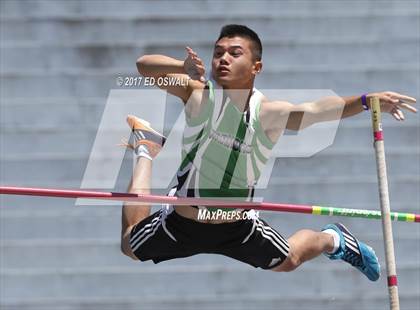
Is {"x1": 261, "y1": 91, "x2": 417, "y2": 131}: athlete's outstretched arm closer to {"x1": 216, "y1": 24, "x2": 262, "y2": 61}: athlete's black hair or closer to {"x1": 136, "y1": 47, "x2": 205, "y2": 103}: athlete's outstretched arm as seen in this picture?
{"x1": 216, "y1": 24, "x2": 262, "y2": 61}: athlete's black hair

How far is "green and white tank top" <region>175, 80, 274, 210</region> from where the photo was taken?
23.1 feet

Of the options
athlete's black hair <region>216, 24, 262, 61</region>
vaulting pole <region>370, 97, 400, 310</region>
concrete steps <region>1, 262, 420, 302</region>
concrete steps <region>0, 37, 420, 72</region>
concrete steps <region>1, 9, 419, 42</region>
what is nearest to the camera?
vaulting pole <region>370, 97, 400, 310</region>

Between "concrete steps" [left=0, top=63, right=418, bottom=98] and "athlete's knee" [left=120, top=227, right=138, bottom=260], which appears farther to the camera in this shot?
"concrete steps" [left=0, top=63, right=418, bottom=98]

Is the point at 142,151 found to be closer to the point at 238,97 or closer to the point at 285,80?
the point at 238,97

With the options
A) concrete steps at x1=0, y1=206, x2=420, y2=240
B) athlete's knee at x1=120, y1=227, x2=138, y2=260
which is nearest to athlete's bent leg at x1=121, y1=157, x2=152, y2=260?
athlete's knee at x1=120, y1=227, x2=138, y2=260

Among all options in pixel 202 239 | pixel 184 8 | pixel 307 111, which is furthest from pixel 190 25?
pixel 202 239

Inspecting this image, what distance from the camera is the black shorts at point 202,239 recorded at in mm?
7133

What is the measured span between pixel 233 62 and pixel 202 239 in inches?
40.9

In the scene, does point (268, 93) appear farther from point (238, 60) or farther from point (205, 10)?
point (238, 60)

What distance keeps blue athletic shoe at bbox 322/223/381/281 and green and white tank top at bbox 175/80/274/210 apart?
839 mm

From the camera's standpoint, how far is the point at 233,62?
6941 millimetres

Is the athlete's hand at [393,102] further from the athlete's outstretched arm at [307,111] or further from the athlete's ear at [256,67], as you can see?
the athlete's ear at [256,67]

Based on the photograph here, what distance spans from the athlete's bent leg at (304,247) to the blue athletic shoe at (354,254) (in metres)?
0.11

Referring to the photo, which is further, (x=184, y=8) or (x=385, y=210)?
(x=184, y=8)
